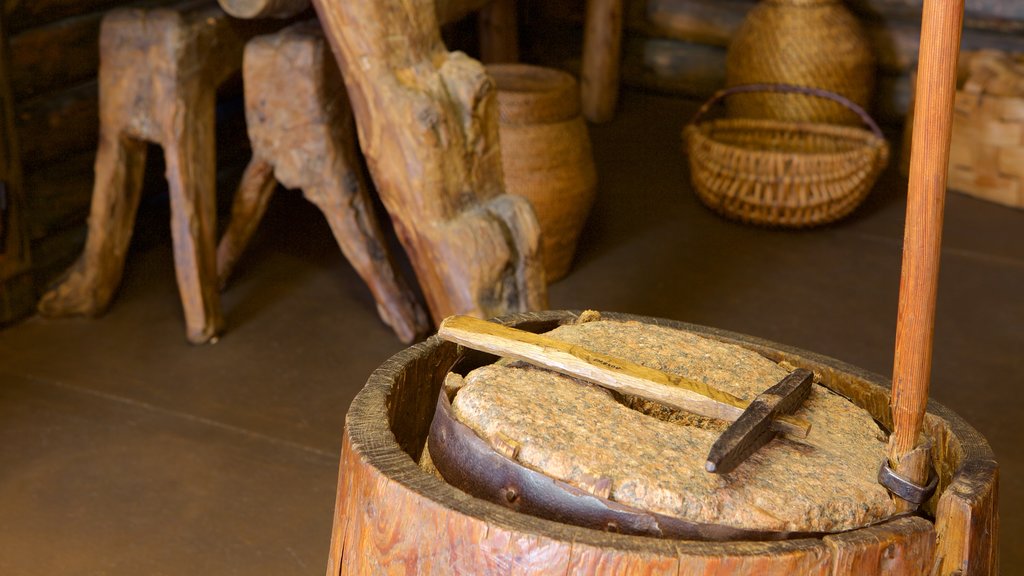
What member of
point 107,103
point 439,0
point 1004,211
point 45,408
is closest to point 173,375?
point 45,408

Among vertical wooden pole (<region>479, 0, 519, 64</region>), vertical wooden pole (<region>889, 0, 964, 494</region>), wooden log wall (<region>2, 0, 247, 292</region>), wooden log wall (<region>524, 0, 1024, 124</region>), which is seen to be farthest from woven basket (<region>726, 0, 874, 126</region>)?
vertical wooden pole (<region>889, 0, 964, 494</region>)

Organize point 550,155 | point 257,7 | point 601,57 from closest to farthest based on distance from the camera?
point 257,7, point 550,155, point 601,57

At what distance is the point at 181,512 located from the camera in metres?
2.24

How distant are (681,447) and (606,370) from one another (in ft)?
0.38

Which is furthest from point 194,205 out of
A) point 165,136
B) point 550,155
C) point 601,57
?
point 601,57

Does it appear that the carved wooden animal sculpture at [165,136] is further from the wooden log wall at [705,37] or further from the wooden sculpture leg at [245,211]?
the wooden log wall at [705,37]

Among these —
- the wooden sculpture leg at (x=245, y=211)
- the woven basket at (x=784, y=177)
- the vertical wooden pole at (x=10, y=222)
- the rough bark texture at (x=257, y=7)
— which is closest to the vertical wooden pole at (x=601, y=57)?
the woven basket at (x=784, y=177)

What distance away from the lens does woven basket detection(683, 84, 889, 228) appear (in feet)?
12.4

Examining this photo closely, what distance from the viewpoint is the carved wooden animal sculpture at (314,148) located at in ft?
9.22

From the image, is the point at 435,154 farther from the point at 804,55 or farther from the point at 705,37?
the point at 705,37

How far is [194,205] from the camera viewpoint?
2900mm

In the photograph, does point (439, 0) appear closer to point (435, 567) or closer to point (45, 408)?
point (45, 408)

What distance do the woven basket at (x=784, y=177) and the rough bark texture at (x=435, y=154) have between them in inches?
58.6

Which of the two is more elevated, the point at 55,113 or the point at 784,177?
the point at 55,113
